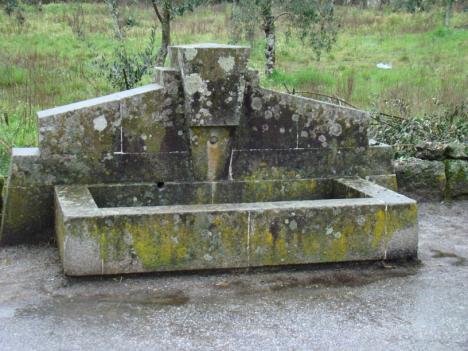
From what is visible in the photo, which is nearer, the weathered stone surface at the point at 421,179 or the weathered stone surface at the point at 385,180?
the weathered stone surface at the point at 385,180

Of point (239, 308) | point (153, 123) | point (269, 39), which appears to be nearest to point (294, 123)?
point (153, 123)

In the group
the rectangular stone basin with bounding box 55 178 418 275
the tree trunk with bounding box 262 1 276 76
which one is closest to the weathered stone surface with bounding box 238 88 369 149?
the rectangular stone basin with bounding box 55 178 418 275

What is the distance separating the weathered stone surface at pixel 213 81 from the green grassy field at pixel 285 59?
7.90 ft

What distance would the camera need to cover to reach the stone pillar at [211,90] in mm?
6277

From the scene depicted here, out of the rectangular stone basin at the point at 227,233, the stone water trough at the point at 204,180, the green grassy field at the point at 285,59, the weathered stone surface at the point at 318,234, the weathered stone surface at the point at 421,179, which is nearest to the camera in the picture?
the rectangular stone basin at the point at 227,233

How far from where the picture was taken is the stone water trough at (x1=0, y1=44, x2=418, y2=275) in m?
5.47

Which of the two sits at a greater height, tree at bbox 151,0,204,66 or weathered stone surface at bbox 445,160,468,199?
tree at bbox 151,0,204,66

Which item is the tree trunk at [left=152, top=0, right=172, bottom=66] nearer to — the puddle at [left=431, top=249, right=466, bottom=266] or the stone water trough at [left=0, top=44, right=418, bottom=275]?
the stone water trough at [left=0, top=44, right=418, bottom=275]

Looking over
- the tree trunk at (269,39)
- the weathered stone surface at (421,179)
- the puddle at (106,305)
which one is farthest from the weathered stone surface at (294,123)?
the tree trunk at (269,39)

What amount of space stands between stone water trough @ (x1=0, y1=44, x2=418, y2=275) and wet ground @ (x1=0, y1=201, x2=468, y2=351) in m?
0.16

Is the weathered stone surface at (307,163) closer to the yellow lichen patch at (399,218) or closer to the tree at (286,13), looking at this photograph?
the yellow lichen patch at (399,218)

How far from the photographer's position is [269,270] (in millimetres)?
5797

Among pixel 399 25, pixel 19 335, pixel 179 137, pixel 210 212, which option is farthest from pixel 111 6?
pixel 399 25

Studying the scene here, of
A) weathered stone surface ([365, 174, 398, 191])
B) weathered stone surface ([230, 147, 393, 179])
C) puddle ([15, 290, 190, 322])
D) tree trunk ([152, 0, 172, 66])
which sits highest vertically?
tree trunk ([152, 0, 172, 66])
